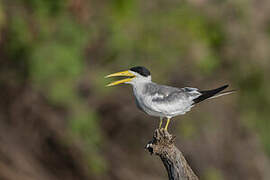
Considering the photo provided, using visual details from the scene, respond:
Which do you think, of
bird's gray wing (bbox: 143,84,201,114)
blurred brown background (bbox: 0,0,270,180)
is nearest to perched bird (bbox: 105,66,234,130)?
bird's gray wing (bbox: 143,84,201,114)

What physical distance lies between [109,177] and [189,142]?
220 centimetres

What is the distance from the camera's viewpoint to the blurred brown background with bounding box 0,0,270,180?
12.4m

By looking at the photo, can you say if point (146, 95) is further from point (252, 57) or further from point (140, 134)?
point (252, 57)

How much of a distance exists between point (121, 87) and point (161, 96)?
7907mm

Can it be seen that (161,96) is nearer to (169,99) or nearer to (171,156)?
(169,99)

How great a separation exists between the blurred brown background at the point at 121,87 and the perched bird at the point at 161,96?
619 centimetres

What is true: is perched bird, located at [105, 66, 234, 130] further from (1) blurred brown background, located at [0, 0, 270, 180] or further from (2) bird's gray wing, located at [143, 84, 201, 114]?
(1) blurred brown background, located at [0, 0, 270, 180]

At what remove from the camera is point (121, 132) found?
13.8 meters

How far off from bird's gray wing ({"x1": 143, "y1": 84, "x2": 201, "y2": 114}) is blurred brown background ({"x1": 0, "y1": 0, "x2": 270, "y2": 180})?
633 centimetres

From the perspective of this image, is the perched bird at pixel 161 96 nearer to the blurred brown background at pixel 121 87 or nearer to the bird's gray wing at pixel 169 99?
the bird's gray wing at pixel 169 99

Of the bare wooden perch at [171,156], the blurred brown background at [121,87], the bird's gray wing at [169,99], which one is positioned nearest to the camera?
the bare wooden perch at [171,156]

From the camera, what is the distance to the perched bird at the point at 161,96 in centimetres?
563

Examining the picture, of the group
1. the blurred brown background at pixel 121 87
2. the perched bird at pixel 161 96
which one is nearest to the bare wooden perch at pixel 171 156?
the perched bird at pixel 161 96

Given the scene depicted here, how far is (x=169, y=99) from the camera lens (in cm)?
570
